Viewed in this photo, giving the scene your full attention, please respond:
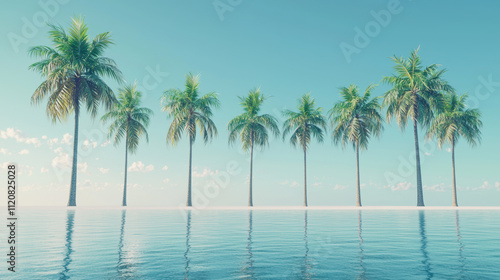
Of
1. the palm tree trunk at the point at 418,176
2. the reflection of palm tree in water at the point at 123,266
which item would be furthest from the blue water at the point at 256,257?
the palm tree trunk at the point at 418,176

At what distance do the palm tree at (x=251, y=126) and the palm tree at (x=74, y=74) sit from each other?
12.4 meters

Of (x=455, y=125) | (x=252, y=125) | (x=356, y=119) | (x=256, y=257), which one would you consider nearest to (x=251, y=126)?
(x=252, y=125)

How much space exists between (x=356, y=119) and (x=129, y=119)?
2259cm

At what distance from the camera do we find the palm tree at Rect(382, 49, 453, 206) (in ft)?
113

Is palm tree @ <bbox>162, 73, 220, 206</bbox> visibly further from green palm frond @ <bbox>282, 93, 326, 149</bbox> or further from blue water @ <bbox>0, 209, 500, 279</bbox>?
blue water @ <bbox>0, 209, 500, 279</bbox>

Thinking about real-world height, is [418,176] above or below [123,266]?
above

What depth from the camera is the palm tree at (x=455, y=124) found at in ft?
123

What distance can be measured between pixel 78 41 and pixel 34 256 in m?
27.1

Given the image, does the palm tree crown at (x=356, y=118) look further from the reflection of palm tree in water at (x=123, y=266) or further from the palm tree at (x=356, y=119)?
the reflection of palm tree in water at (x=123, y=266)

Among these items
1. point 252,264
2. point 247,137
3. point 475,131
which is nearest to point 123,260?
point 252,264

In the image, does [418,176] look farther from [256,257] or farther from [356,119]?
[256,257]

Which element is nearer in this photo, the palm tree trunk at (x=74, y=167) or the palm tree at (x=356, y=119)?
the palm tree trunk at (x=74, y=167)

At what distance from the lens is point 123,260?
23.2 feet

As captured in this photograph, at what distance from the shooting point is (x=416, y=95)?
35.1m
